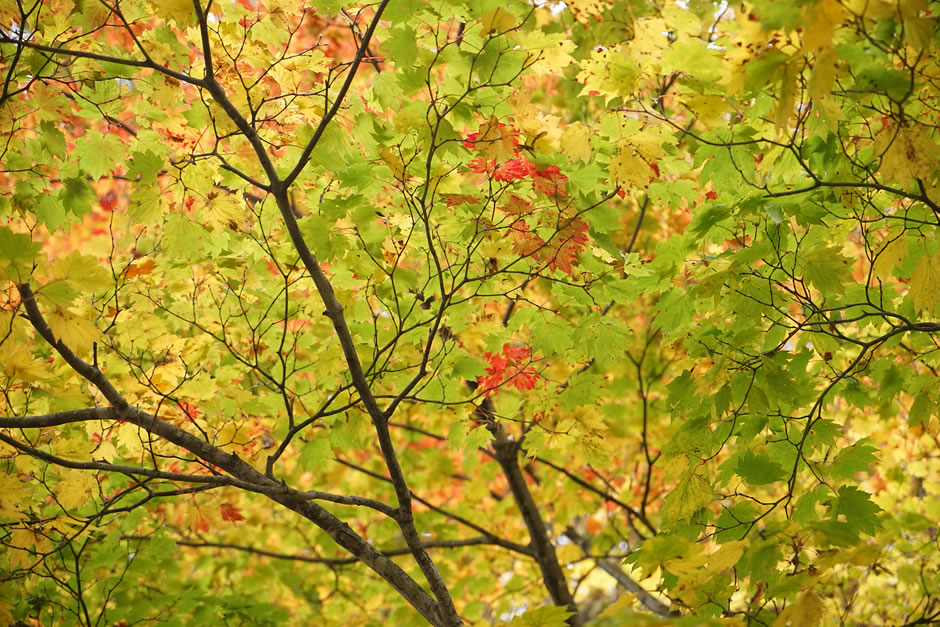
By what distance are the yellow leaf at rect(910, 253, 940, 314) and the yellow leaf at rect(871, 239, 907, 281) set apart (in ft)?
0.52

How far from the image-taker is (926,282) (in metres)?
1.96

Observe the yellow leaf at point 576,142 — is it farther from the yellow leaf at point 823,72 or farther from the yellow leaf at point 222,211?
the yellow leaf at point 222,211

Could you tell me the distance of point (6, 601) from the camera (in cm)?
261

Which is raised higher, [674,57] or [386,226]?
[386,226]

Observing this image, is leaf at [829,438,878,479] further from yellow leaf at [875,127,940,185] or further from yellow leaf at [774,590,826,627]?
yellow leaf at [875,127,940,185]

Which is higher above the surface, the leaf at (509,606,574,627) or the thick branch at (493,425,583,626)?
the thick branch at (493,425,583,626)

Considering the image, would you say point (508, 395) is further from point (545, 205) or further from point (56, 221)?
point (56, 221)

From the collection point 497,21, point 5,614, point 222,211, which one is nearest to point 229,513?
point 5,614

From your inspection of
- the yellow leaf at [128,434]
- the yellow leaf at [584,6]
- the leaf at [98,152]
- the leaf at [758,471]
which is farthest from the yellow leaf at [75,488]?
the yellow leaf at [584,6]

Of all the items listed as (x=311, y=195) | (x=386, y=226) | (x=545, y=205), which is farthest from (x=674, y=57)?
(x=311, y=195)

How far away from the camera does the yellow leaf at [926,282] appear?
1947 mm

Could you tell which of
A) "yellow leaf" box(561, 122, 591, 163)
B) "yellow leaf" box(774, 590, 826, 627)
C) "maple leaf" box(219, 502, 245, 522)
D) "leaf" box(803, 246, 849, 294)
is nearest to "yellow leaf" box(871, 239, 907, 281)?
"leaf" box(803, 246, 849, 294)

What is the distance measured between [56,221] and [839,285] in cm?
289

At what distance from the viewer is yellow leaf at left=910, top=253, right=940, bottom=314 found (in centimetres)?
195
